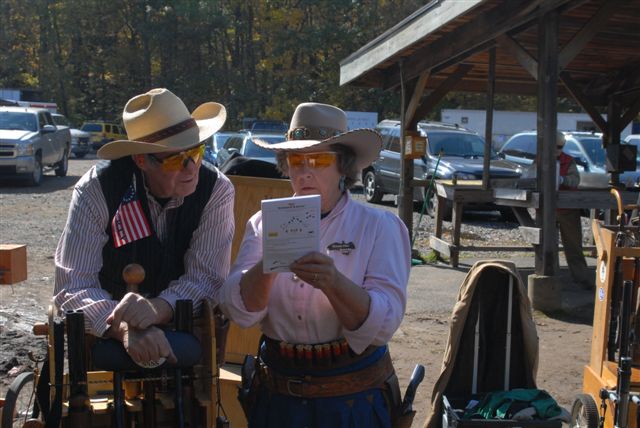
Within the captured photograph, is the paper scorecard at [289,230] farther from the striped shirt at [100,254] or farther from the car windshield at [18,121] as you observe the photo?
the car windshield at [18,121]

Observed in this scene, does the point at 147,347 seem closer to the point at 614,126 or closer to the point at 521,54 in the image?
the point at 521,54

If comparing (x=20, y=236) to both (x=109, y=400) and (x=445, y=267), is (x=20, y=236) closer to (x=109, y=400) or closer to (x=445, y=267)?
(x=445, y=267)

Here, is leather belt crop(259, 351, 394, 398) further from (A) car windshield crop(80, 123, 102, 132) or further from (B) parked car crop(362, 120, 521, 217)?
(A) car windshield crop(80, 123, 102, 132)

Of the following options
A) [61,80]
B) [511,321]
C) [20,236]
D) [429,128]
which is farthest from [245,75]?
[511,321]

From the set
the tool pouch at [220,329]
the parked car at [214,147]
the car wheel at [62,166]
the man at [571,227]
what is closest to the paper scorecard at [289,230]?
the tool pouch at [220,329]

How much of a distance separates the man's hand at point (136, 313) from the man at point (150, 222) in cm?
2

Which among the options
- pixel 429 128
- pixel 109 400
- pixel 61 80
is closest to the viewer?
pixel 109 400

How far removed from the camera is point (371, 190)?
1950cm

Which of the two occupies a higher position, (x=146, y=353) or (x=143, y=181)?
(x=143, y=181)

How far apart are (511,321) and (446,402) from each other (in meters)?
0.61

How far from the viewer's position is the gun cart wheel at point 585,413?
4.54 m

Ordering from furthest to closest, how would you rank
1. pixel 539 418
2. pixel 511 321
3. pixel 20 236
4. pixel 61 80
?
1. pixel 61 80
2. pixel 20 236
3. pixel 511 321
4. pixel 539 418

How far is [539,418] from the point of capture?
13.5ft

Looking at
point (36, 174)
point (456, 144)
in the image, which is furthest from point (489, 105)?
point (36, 174)
